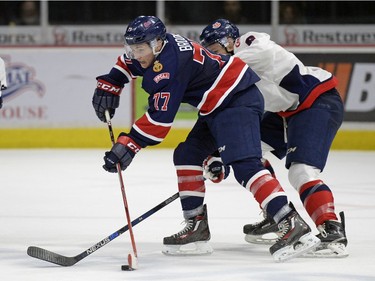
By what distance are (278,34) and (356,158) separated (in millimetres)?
1808

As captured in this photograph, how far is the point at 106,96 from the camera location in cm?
468

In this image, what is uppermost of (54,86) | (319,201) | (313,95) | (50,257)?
(313,95)

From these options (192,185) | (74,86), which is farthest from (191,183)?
(74,86)

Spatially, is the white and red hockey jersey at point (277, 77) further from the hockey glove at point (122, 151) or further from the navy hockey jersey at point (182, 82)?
the hockey glove at point (122, 151)

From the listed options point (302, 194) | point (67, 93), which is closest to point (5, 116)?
point (67, 93)

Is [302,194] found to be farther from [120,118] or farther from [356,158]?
[120,118]

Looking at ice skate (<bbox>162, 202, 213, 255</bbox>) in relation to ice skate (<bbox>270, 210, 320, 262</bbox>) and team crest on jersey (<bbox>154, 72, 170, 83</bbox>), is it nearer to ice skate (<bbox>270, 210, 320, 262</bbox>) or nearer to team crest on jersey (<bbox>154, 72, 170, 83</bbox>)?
ice skate (<bbox>270, 210, 320, 262</bbox>)

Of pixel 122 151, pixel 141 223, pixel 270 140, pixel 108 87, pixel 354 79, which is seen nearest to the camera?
pixel 122 151

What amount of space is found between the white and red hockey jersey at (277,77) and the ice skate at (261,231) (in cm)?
60

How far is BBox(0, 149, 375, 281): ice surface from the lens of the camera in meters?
4.13

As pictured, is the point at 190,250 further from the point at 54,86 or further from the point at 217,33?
the point at 54,86

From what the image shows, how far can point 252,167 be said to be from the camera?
433 centimetres

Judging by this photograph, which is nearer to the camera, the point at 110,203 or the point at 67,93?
the point at 110,203

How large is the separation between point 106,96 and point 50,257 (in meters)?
0.84
